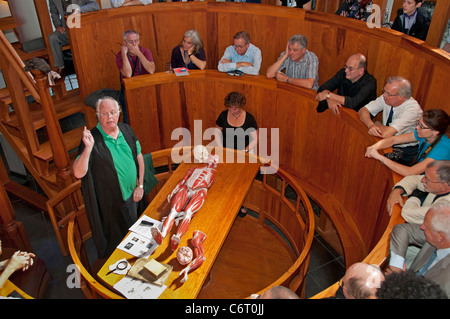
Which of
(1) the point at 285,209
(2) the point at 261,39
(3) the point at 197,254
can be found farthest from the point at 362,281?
(2) the point at 261,39

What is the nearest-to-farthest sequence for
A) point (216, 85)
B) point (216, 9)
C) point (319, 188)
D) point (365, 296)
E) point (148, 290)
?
point (365, 296) < point (148, 290) < point (319, 188) < point (216, 85) < point (216, 9)

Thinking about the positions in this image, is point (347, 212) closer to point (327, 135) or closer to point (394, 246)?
point (327, 135)

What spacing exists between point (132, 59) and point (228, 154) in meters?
2.03

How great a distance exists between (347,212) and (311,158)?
33.9 inches

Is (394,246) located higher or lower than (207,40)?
lower

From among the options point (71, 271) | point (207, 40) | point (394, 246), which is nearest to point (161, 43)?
point (207, 40)

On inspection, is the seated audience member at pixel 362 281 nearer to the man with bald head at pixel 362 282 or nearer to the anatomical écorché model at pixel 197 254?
the man with bald head at pixel 362 282

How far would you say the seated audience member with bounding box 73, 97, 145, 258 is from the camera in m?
3.62

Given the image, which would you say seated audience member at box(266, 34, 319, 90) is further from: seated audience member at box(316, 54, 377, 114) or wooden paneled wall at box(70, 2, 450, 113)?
wooden paneled wall at box(70, 2, 450, 113)

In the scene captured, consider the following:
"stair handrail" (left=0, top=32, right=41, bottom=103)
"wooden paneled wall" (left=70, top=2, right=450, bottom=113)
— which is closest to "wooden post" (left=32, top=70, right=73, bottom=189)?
"stair handrail" (left=0, top=32, right=41, bottom=103)

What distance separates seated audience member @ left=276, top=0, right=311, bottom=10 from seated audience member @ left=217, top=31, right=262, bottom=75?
3.79ft

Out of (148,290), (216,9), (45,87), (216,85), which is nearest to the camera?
(148,290)

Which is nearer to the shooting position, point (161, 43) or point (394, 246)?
point (394, 246)

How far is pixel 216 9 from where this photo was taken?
6.30 m
